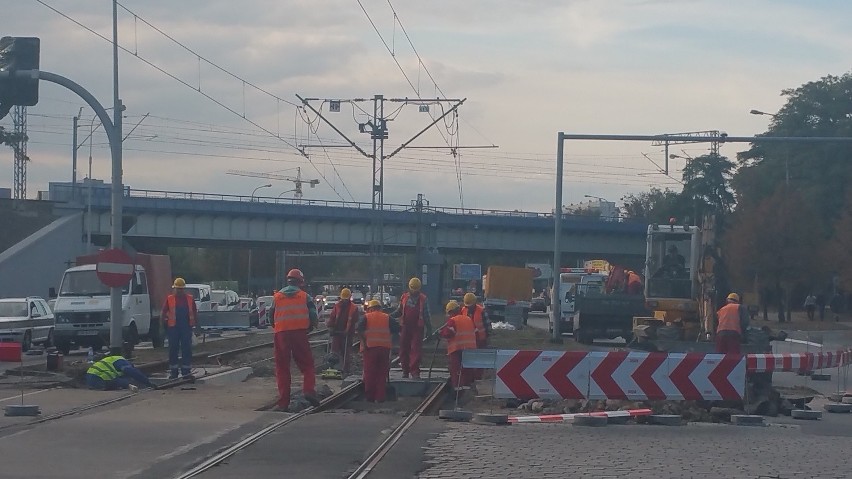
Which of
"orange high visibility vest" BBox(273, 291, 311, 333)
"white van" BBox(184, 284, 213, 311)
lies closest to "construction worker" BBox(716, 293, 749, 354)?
"orange high visibility vest" BBox(273, 291, 311, 333)

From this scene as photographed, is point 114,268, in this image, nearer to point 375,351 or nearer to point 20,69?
point 20,69

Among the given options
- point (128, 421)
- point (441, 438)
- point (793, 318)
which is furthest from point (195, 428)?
point (793, 318)

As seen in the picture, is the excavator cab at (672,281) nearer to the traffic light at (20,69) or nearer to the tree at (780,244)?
the traffic light at (20,69)

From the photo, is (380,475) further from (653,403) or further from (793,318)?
(793,318)

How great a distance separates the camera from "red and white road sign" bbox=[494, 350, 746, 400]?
55.6 feet

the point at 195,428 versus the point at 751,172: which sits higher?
the point at 751,172

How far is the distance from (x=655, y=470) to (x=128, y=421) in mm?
6346

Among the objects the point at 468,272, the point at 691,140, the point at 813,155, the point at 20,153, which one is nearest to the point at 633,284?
the point at 691,140

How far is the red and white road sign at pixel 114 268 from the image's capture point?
21641 millimetres

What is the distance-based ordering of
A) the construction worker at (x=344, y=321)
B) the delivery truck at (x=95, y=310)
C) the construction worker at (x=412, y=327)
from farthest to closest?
the delivery truck at (x=95, y=310) < the construction worker at (x=344, y=321) < the construction worker at (x=412, y=327)

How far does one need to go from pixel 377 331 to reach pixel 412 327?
3.57m

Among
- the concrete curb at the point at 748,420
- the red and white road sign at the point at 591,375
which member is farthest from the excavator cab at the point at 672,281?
the concrete curb at the point at 748,420

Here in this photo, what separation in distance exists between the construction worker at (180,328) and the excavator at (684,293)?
8.80 m

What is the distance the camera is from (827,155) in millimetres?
76625
